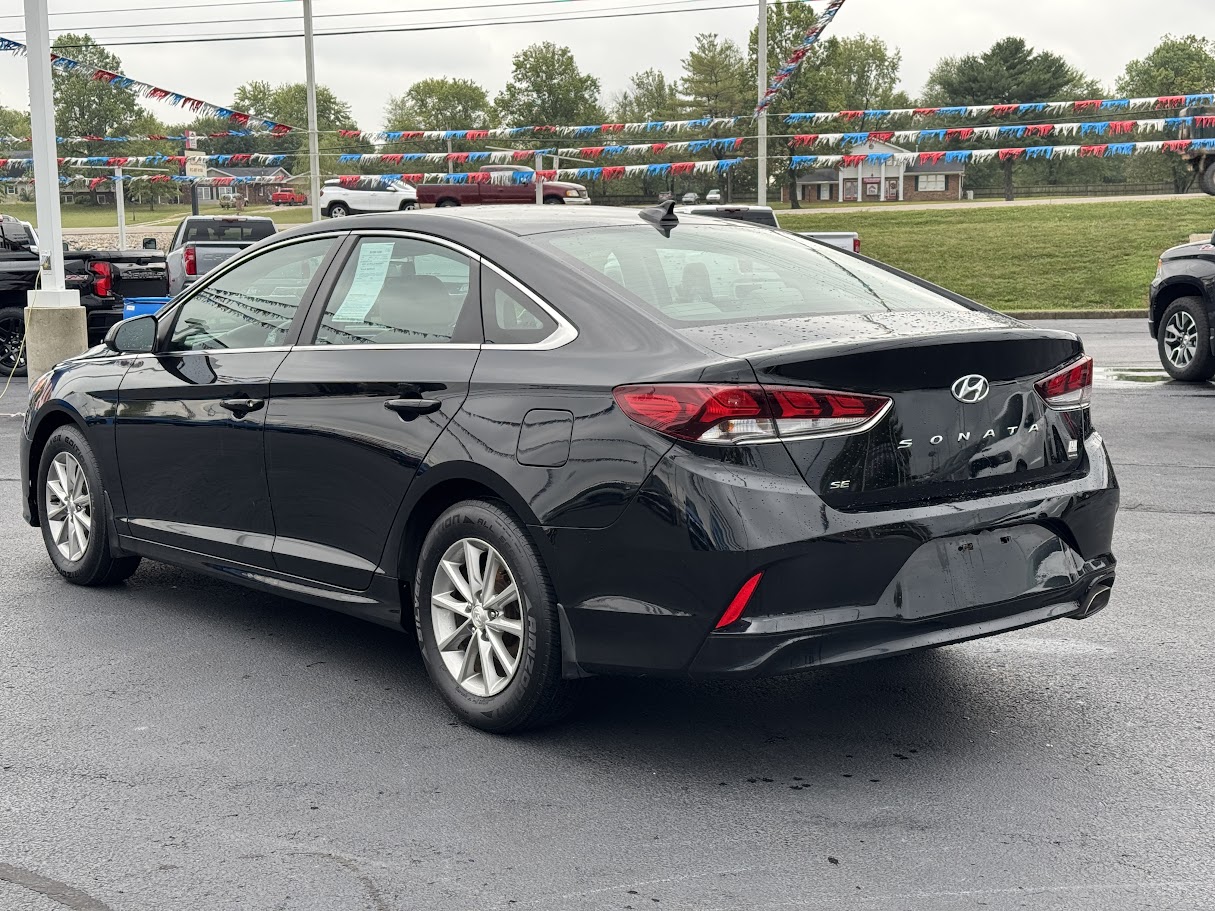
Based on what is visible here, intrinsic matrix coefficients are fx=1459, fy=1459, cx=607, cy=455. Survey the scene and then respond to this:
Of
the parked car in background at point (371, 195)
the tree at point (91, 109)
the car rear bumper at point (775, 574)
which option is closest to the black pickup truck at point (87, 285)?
the car rear bumper at point (775, 574)

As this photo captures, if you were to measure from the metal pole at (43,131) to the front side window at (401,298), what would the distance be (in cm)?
1113

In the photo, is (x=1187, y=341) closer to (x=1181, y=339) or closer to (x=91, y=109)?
(x=1181, y=339)

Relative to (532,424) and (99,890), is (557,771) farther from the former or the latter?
(99,890)

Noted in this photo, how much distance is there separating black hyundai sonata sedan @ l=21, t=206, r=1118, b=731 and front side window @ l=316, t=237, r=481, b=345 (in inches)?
0.4

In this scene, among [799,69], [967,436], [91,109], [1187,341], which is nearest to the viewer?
[967,436]

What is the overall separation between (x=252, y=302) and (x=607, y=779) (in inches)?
102

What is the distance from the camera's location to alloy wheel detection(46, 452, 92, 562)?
21.7 ft

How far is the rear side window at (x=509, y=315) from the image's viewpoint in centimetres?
452

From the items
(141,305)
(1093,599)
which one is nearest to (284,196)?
(141,305)

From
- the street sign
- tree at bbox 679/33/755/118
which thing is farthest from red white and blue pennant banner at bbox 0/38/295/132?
tree at bbox 679/33/755/118

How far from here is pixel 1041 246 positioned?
34344mm

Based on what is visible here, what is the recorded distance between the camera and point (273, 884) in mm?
3516

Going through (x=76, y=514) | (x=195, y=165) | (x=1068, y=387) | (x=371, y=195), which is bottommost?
(x=76, y=514)

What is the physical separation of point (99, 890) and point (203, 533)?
2434 mm
